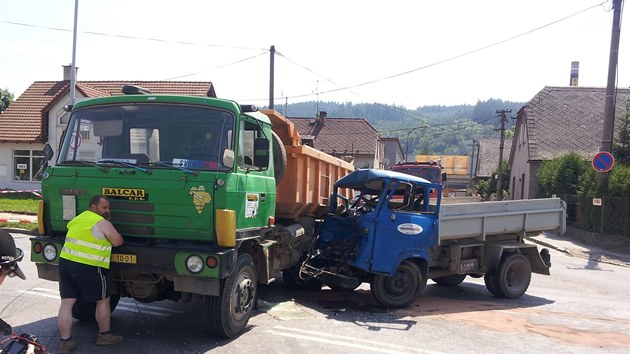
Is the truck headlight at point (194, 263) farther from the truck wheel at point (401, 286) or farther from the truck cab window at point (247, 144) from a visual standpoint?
the truck wheel at point (401, 286)

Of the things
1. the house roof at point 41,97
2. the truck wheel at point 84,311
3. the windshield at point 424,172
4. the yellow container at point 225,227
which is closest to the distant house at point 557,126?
the windshield at point 424,172

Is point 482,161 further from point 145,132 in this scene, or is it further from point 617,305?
point 145,132

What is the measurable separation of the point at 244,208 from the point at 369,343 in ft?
7.15

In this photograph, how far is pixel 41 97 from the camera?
32.2m

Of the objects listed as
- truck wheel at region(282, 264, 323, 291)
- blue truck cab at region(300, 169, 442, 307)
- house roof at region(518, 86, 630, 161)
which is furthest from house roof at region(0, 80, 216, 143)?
blue truck cab at region(300, 169, 442, 307)

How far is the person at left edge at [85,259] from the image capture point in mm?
5496

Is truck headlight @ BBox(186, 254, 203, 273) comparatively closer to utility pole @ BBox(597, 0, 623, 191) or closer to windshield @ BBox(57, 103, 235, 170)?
windshield @ BBox(57, 103, 235, 170)

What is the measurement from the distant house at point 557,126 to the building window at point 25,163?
27892 mm

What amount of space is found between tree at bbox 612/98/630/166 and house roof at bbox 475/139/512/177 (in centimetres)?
4062

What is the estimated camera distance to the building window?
98.0ft

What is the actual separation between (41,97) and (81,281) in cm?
3056

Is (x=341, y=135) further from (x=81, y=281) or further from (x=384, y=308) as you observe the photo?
(x=81, y=281)

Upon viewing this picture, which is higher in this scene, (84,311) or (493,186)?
(493,186)

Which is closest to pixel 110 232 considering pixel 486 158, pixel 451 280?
pixel 451 280
